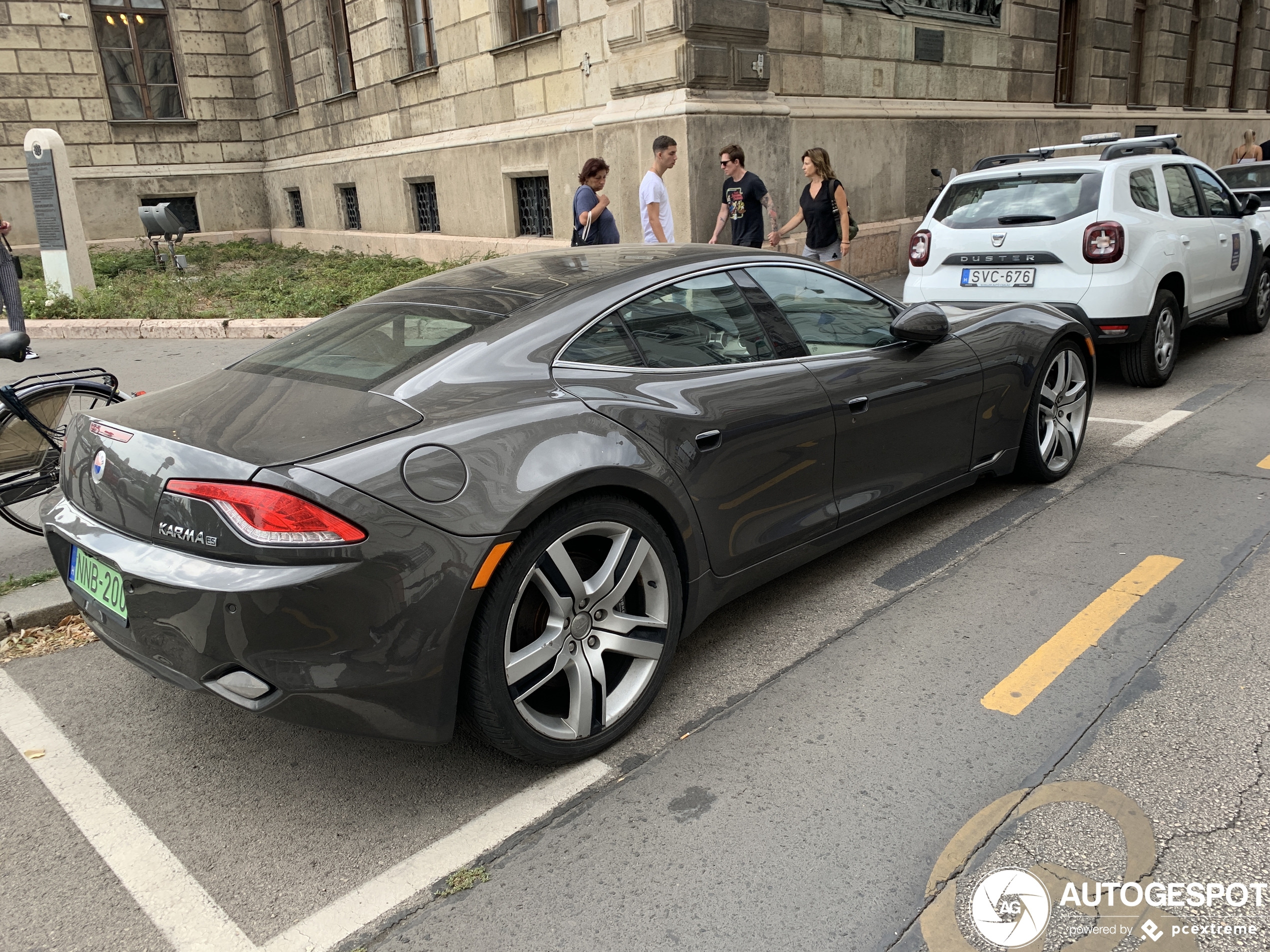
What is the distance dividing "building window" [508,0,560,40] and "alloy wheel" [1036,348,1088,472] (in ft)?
30.7

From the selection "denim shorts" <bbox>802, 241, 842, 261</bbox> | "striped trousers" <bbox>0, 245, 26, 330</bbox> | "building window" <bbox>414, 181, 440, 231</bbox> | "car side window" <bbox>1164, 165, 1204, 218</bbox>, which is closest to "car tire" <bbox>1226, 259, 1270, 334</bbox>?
"car side window" <bbox>1164, 165, 1204, 218</bbox>

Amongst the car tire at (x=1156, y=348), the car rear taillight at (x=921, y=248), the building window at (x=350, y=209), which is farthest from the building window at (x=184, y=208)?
the car tire at (x=1156, y=348)

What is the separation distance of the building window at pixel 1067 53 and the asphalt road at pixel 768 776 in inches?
642

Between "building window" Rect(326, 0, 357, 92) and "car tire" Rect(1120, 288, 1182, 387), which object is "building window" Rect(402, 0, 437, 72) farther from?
"car tire" Rect(1120, 288, 1182, 387)

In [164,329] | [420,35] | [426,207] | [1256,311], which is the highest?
[420,35]

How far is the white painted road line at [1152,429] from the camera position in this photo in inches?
233

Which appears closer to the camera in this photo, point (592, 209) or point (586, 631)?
point (586, 631)

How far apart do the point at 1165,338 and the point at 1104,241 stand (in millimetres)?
1059

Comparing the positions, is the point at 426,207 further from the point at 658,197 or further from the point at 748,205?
the point at 748,205

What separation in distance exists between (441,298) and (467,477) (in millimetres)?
1043

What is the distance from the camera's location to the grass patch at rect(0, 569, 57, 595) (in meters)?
4.16

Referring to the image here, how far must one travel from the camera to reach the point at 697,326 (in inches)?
132

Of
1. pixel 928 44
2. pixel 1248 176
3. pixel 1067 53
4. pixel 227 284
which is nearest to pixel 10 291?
pixel 227 284

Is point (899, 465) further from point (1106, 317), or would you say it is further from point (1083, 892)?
point (1106, 317)
